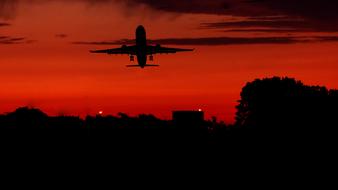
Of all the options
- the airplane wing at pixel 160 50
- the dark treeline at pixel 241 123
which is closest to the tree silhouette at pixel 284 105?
the dark treeline at pixel 241 123

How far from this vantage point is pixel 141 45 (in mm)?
135625

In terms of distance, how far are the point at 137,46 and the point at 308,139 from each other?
28.1 m

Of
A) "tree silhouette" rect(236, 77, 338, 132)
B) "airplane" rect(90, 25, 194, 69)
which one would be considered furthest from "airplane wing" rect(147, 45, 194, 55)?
"tree silhouette" rect(236, 77, 338, 132)

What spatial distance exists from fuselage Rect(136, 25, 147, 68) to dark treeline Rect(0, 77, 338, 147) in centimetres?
829

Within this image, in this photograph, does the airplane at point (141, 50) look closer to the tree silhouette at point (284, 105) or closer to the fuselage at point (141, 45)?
the fuselage at point (141, 45)

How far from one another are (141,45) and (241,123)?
48195 mm

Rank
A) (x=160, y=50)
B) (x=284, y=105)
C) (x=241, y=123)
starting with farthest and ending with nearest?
(x=241, y=123), (x=284, y=105), (x=160, y=50)

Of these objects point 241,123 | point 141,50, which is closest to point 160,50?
point 141,50

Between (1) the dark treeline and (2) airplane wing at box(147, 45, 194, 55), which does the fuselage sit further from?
(1) the dark treeline

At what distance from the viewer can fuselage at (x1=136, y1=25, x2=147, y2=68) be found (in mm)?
134625

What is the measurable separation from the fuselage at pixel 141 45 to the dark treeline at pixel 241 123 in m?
8.29

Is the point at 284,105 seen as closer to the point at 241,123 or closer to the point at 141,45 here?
the point at 241,123

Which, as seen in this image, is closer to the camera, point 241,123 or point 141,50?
point 141,50

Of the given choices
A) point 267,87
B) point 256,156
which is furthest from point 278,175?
point 267,87
